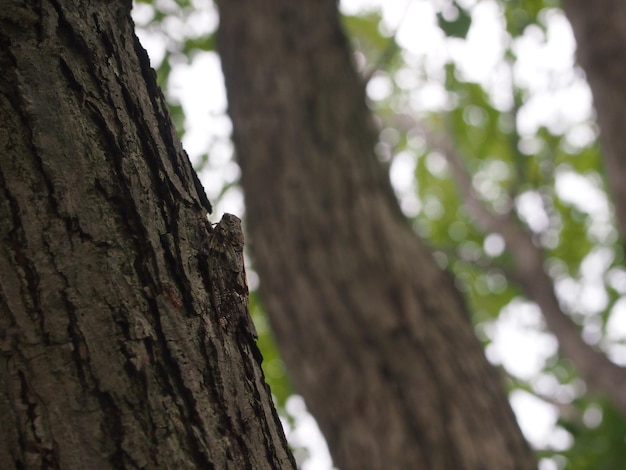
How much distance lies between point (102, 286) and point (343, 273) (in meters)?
2.11

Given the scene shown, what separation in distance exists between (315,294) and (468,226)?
8.72 meters

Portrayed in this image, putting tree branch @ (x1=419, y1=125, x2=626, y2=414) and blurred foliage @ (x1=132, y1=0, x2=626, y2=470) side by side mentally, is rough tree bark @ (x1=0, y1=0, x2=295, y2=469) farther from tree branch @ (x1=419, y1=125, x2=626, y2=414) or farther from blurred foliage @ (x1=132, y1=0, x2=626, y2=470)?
tree branch @ (x1=419, y1=125, x2=626, y2=414)

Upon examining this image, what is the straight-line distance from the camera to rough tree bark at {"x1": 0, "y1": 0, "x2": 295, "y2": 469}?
→ 984mm

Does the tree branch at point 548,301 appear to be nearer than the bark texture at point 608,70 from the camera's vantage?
No

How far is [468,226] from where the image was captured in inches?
450

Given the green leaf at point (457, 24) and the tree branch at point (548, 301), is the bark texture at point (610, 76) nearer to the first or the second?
the green leaf at point (457, 24)

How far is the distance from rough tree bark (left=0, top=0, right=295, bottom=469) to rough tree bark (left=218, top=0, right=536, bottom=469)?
1.77m

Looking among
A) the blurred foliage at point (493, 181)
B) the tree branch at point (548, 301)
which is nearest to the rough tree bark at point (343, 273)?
the blurred foliage at point (493, 181)

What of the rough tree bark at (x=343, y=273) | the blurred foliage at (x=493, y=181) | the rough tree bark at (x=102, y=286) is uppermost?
the blurred foliage at (x=493, y=181)

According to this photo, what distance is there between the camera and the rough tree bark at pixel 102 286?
0.98 meters

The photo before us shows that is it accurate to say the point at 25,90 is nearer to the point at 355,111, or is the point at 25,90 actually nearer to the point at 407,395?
the point at 407,395

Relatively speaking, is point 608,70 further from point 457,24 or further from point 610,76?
point 457,24

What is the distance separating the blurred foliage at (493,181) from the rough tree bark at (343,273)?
59 centimetres

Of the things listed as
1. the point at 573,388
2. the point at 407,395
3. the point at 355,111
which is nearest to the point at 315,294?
the point at 407,395
